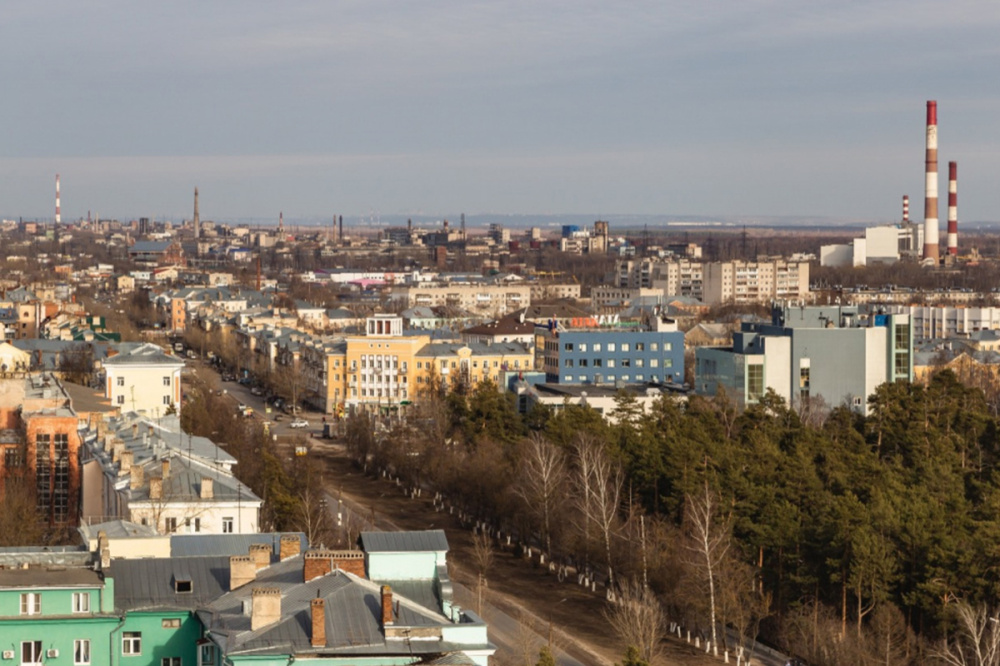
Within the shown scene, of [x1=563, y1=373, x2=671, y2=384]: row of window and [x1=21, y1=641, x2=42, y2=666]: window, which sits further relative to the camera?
[x1=563, y1=373, x2=671, y2=384]: row of window

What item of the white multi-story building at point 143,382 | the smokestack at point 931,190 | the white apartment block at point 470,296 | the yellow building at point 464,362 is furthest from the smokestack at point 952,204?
the white multi-story building at point 143,382

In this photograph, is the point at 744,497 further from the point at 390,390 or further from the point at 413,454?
the point at 390,390

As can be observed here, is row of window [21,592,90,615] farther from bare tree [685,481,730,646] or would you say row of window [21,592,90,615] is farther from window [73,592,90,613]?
bare tree [685,481,730,646]

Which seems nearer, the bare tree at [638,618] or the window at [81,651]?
the window at [81,651]

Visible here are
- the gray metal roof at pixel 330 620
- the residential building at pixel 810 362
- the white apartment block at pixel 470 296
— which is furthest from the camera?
the white apartment block at pixel 470 296

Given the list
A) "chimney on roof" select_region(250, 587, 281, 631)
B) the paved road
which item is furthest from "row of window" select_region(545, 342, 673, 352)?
"chimney on roof" select_region(250, 587, 281, 631)

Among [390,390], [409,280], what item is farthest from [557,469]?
[409,280]

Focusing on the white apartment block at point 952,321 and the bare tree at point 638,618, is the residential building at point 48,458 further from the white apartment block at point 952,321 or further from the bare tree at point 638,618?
the white apartment block at point 952,321
